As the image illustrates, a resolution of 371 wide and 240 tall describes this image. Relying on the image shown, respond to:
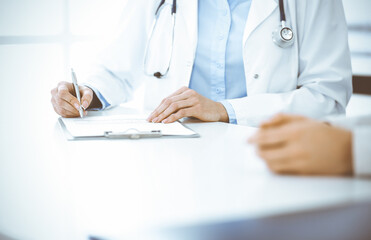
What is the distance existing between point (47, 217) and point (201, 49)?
39.5 inches

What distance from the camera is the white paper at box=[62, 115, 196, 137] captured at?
896 millimetres

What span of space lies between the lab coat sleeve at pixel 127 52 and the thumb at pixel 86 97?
20cm

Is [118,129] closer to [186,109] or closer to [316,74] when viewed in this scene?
[186,109]

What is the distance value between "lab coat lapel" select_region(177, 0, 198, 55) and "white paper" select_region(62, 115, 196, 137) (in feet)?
1.38

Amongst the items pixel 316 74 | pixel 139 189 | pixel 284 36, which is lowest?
pixel 139 189

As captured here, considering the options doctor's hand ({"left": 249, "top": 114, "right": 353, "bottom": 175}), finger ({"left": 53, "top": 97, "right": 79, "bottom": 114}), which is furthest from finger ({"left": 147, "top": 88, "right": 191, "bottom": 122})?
doctor's hand ({"left": 249, "top": 114, "right": 353, "bottom": 175})

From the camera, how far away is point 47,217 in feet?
1.69

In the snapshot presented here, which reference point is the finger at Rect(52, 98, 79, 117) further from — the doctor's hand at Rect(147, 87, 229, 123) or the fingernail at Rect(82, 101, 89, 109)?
the doctor's hand at Rect(147, 87, 229, 123)

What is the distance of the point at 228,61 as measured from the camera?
1372 millimetres

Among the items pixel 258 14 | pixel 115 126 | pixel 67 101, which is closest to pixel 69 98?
pixel 67 101

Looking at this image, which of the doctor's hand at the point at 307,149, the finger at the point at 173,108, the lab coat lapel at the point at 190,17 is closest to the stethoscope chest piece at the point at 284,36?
the lab coat lapel at the point at 190,17

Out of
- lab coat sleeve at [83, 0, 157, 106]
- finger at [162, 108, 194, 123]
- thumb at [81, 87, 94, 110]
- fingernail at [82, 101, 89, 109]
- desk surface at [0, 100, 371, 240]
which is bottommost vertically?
desk surface at [0, 100, 371, 240]

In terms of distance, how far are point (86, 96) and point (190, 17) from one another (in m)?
0.50

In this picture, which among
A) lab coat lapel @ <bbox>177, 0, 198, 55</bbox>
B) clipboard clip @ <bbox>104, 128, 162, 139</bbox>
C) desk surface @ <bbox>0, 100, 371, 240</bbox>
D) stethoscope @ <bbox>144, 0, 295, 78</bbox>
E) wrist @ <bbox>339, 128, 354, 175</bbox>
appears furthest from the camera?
lab coat lapel @ <bbox>177, 0, 198, 55</bbox>
